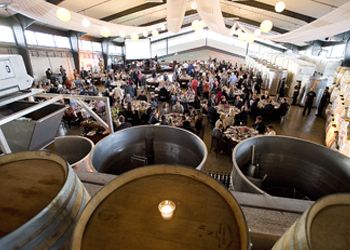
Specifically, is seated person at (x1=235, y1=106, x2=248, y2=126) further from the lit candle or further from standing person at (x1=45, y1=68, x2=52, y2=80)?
standing person at (x1=45, y1=68, x2=52, y2=80)

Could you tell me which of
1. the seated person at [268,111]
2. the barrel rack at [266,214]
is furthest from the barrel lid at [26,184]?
the seated person at [268,111]

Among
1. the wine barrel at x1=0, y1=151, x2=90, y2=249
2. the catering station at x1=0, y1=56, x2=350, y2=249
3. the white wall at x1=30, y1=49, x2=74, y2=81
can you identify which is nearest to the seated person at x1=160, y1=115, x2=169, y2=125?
the catering station at x1=0, y1=56, x2=350, y2=249

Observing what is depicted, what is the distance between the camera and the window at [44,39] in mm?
13008

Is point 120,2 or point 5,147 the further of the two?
point 120,2

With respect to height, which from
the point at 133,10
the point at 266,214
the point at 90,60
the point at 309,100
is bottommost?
the point at 309,100

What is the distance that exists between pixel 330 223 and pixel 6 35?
14960 mm

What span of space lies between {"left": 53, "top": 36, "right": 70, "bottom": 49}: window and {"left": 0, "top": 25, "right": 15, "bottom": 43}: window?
4229mm

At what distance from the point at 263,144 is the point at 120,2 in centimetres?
1217

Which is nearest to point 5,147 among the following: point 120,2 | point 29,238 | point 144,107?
point 29,238

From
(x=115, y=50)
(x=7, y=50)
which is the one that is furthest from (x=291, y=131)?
(x=115, y=50)

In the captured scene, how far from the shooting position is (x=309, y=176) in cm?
258

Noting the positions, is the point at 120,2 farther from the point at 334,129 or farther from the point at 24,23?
the point at 334,129

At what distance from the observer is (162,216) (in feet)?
2.66

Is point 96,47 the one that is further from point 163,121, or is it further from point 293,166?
point 293,166
